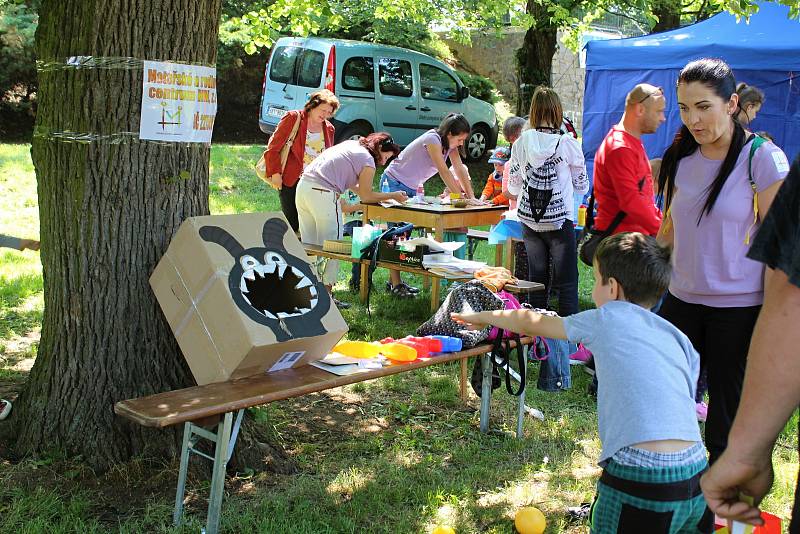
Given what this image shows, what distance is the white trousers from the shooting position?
7.11 meters

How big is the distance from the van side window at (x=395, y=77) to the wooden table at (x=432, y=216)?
26.5 feet

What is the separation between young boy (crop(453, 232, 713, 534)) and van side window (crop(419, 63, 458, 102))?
44.8 feet

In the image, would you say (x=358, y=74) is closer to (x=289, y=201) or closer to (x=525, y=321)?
(x=289, y=201)

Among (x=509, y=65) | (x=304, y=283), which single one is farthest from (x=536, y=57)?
(x=304, y=283)

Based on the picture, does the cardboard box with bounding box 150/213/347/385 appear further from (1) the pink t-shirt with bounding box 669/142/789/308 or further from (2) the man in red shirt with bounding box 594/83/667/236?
(2) the man in red shirt with bounding box 594/83/667/236

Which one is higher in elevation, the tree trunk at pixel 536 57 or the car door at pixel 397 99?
the tree trunk at pixel 536 57

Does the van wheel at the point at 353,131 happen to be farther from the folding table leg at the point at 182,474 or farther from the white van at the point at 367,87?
the folding table leg at the point at 182,474

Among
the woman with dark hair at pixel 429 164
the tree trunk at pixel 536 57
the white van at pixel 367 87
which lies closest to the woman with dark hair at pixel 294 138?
the woman with dark hair at pixel 429 164

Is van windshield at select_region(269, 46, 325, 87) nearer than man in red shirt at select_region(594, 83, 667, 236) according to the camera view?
No

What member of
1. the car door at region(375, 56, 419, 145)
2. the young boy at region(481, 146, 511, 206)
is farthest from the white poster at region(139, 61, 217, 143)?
the car door at region(375, 56, 419, 145)

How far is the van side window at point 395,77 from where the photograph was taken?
1559 cm

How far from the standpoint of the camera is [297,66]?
48.5 ft

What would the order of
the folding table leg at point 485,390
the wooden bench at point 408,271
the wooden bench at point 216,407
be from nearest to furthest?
1. the wooden bench at point 216,407
2. the folding table leg at point 485,390
3. the wooden bench at point 408,271

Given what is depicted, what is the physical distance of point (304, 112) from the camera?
24.5 feet
